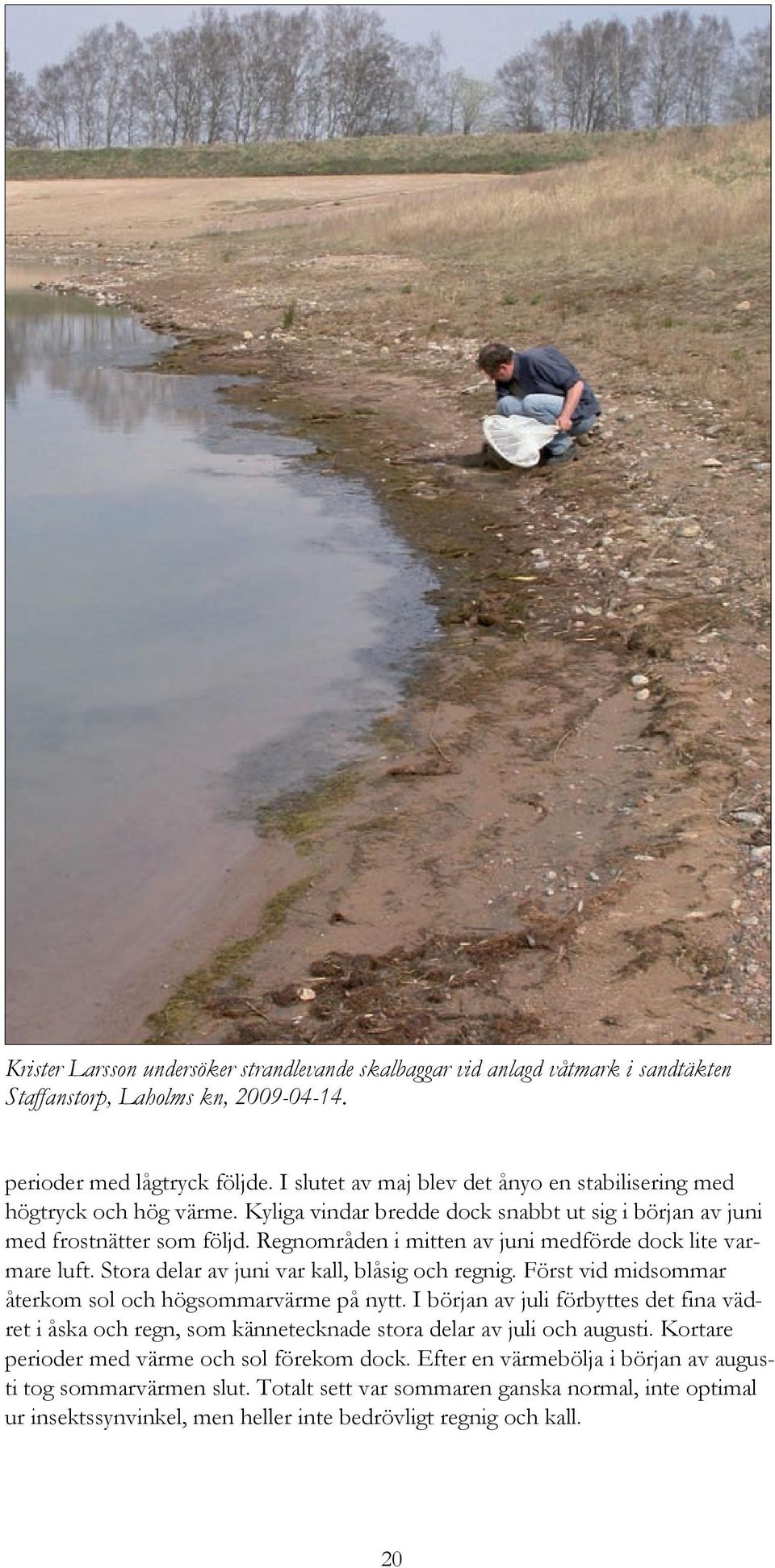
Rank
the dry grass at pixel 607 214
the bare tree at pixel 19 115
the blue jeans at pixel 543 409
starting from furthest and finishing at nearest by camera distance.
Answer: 1. the bare tree at pixel 19 115
2. the dry grass at pixel 607 214
3. the blue jeans at pixel 543 409

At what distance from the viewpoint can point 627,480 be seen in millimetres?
9992

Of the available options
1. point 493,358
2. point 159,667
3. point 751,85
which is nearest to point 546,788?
point 159,667

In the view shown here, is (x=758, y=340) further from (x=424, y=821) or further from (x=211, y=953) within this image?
(x=211, y=953)

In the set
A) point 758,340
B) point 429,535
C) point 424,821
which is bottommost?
point 424,821

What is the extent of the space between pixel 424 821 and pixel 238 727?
1356 mm

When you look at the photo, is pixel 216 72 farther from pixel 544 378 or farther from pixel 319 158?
pixel 544 378

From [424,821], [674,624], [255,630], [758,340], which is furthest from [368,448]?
[424,821]

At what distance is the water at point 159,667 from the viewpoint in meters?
5.28

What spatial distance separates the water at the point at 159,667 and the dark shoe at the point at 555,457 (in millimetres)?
1223

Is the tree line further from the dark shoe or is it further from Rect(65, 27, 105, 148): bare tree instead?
the dark shoe

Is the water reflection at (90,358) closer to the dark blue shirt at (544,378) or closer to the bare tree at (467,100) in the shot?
the dark blue shirt at (544,378)

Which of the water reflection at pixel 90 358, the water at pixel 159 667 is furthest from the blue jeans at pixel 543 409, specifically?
the water reflection at pixel 90 358

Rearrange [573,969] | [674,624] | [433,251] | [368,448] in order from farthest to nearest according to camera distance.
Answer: [433,251] < [368,448] < [674,624] < [573,969]

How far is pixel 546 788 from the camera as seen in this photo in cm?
591
